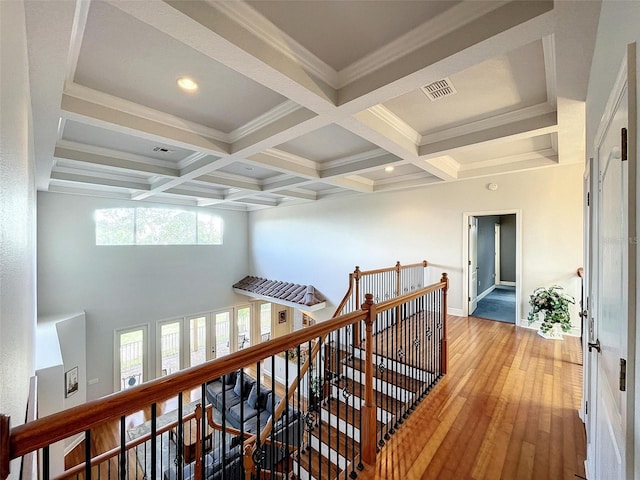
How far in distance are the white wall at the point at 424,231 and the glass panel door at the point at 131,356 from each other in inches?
154

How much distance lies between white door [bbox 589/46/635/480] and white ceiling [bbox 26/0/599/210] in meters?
0.88

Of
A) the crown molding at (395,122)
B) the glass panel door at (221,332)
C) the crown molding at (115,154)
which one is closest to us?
the crown molding at (395,122)

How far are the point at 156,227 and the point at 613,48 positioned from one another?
8.93m

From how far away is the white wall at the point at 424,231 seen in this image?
14.2 ft

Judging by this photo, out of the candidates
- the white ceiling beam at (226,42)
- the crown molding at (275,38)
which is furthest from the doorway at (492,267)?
the white ceiling beam at (226,42)

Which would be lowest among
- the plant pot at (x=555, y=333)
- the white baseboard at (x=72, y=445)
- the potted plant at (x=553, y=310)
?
the white baseboard at (x=72, y=445)

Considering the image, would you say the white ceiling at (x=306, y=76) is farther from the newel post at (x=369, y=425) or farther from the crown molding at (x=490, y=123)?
the newel post at (x=369, y=425)

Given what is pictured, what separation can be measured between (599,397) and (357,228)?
5.63 meters

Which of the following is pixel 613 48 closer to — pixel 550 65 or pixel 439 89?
pixel 550 65

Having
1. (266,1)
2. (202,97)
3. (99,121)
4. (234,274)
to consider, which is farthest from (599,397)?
(234,274)

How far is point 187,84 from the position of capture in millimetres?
2508

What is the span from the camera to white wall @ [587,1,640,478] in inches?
32.9

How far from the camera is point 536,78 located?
2410 millimetres

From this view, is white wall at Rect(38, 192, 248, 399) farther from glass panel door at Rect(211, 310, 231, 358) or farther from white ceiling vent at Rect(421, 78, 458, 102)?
white ceiling vent at Rect(421, 78, 458, 102)
